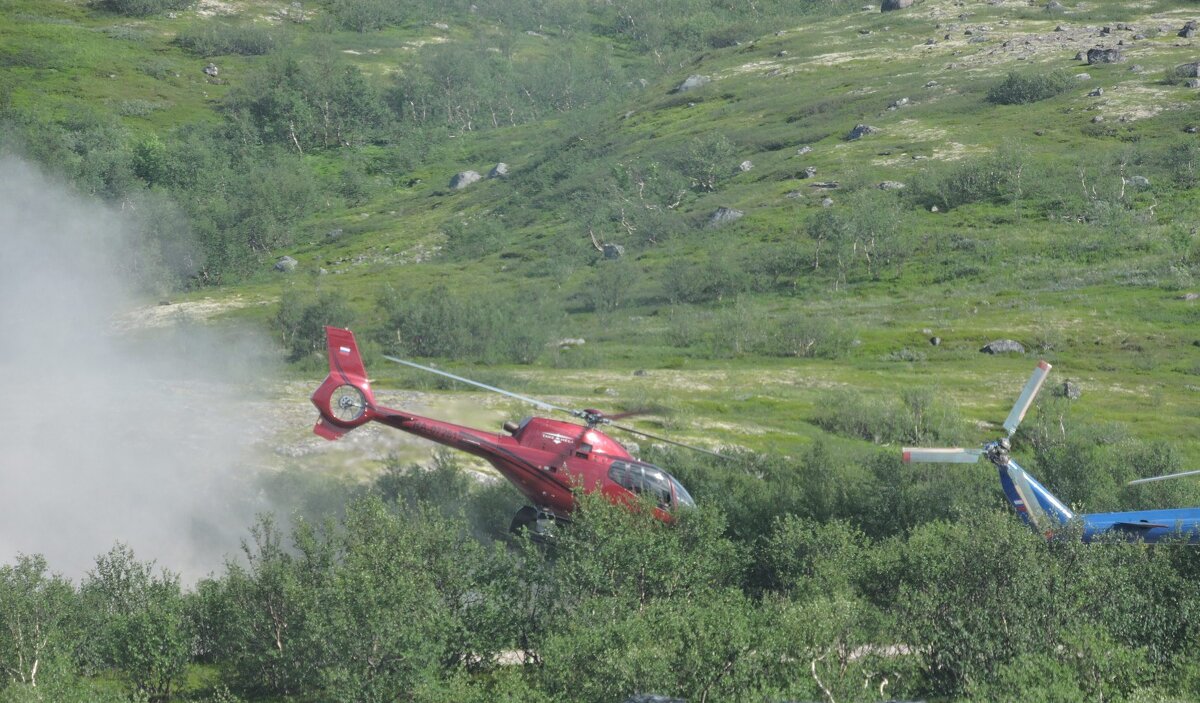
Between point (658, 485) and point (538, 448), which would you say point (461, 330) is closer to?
point (538, 448)

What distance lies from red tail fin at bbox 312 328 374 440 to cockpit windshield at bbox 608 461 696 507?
1296cm

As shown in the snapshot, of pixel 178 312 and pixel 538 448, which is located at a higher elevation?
pixel 538 448

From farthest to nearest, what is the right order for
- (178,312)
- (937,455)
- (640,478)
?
1. (178,312)
2. (640,478)
3. (937,455)

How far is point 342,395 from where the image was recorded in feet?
184

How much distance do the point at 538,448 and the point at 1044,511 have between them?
24448 millimetres

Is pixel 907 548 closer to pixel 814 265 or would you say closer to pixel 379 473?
pixel 379 473

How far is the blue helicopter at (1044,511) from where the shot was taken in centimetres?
4791

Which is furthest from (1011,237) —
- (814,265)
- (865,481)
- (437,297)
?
(865,481)

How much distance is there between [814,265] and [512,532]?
140 m

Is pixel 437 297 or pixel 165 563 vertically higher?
pixel 165 563

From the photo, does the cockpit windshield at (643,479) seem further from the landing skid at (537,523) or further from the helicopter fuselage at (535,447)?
the landing skid at (537,523)

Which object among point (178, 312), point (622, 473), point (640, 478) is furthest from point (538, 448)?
point (178, 312)

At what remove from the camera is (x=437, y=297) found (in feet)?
538

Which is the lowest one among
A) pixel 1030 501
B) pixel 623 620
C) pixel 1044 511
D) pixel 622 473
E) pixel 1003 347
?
pixel 1003 347
